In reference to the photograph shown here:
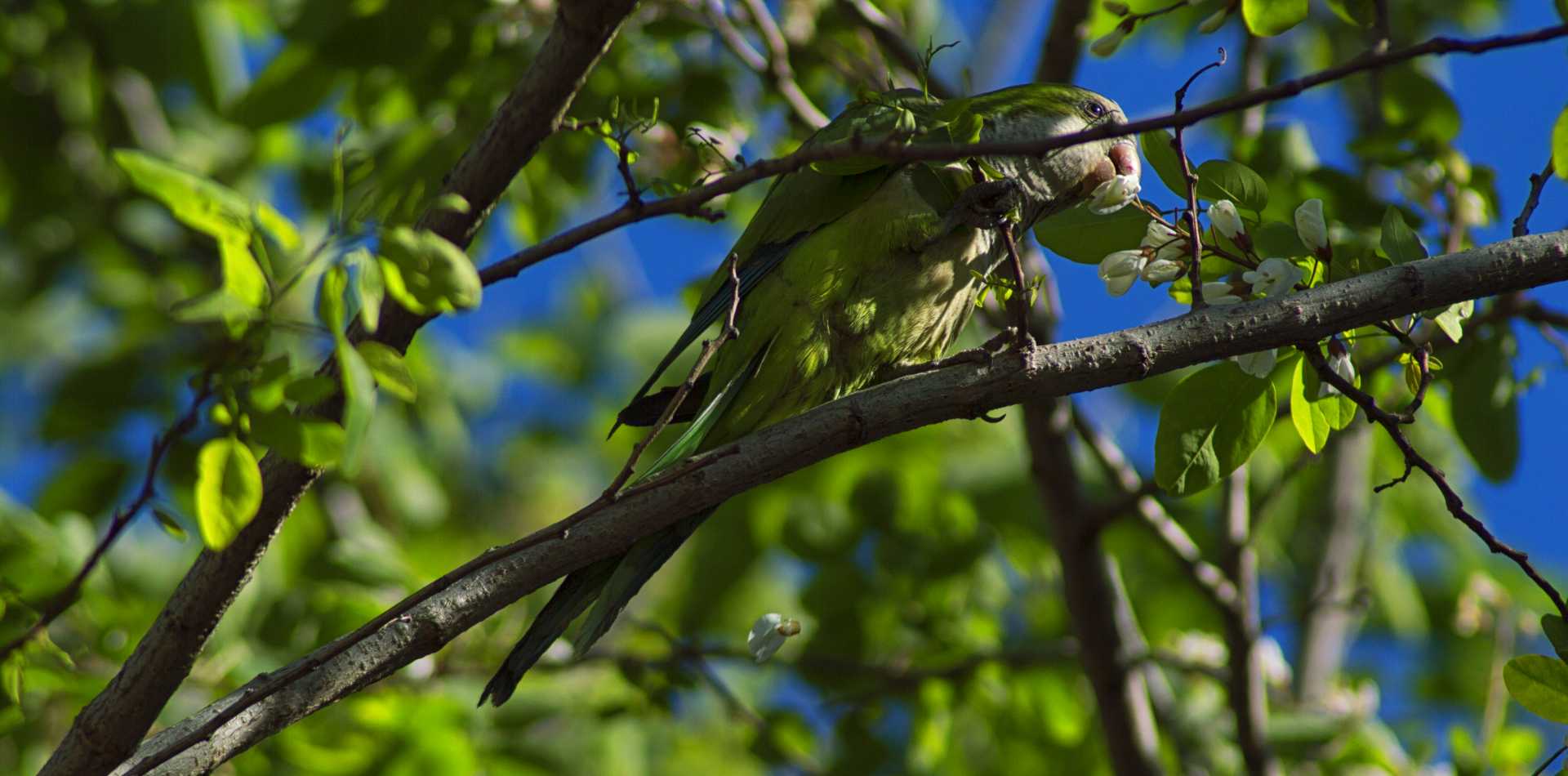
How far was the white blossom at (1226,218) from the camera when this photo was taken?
7.45 ft

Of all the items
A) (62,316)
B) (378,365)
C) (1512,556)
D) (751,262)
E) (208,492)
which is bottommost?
(62,316)

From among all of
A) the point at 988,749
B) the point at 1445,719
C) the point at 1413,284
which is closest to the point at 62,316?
the point at 988,749

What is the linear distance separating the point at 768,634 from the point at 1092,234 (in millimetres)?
1005

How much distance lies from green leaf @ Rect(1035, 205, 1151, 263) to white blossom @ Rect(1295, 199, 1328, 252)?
28 centimetres

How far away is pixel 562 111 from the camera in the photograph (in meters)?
2.45

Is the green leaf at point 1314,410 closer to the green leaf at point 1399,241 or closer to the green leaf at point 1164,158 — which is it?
the green leaf at point 1399,241

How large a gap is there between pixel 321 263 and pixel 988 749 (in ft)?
15.0

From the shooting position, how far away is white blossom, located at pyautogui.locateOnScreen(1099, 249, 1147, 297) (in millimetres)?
2316

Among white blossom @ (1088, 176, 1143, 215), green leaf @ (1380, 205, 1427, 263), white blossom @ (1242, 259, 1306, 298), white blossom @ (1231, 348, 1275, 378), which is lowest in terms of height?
white blossom @ (1231, 348, 1275, 378)

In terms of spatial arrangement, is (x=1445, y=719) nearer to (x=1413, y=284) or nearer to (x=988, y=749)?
(x=988, y=749)

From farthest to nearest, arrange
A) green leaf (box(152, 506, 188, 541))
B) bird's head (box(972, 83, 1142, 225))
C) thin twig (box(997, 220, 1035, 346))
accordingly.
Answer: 1. bird's head (box(972, 83, 1142, 225))
2. thin twig (box(997, 220, 1035, 346))
3. green leaf (box(152, 506, 188, 541))

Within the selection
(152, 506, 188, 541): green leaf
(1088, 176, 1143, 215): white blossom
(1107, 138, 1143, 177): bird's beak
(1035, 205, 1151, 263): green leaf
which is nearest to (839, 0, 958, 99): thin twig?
(1107, 138, 1143, 177): bird's beak

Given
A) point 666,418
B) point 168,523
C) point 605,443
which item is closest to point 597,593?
point 666,418

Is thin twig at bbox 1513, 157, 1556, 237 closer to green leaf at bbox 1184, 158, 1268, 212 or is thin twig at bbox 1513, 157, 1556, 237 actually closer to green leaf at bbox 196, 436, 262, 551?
green leaf at bbox 1184, 158, 1268, 212
